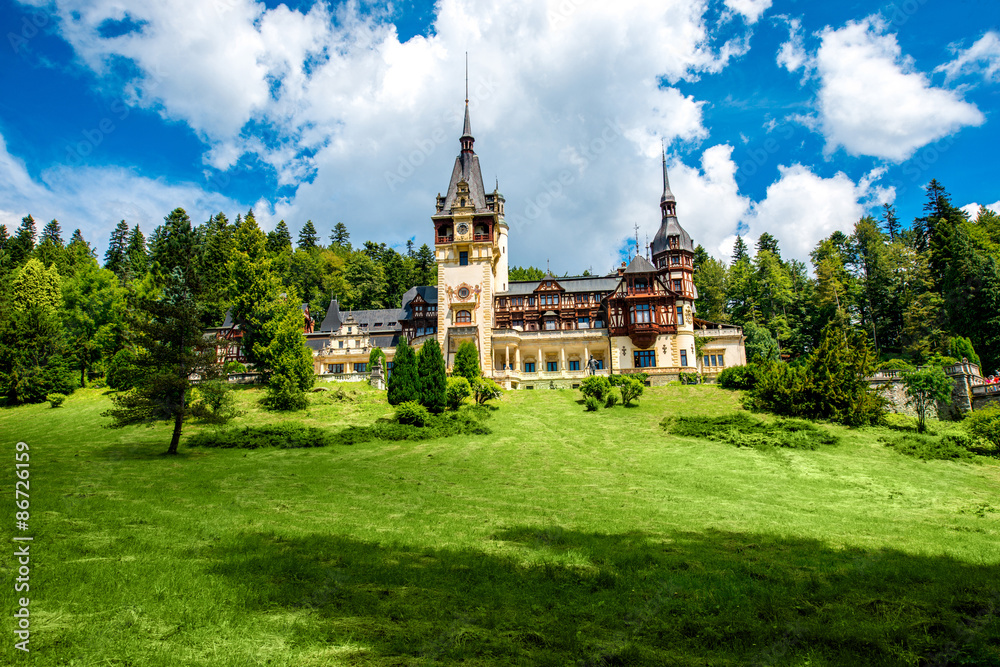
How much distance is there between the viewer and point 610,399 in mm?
42625

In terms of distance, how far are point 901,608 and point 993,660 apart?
6.76 feet

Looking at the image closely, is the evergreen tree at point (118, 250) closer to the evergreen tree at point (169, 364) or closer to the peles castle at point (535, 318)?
the peles castle at point (535, 318)

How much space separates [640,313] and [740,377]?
47.2 feet

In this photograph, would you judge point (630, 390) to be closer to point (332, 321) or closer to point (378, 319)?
point (378, 319)

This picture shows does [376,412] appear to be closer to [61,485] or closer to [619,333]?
[61,485]

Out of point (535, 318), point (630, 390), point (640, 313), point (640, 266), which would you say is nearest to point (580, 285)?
point (535, 318)

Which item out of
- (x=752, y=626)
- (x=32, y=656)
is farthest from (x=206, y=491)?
(x=752, y=626)

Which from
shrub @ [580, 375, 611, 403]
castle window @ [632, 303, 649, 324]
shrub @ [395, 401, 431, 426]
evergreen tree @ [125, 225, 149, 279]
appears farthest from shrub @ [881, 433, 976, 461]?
evergreen tree @ [125, 225, 149, 279]

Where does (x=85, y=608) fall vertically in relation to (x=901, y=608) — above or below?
above

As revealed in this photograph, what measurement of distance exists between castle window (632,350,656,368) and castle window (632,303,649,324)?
3.34 meters

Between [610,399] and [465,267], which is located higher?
[465,267]

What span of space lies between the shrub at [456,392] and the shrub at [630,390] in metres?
11.9

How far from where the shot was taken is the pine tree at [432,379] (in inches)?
1592

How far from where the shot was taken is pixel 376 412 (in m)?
40.2
